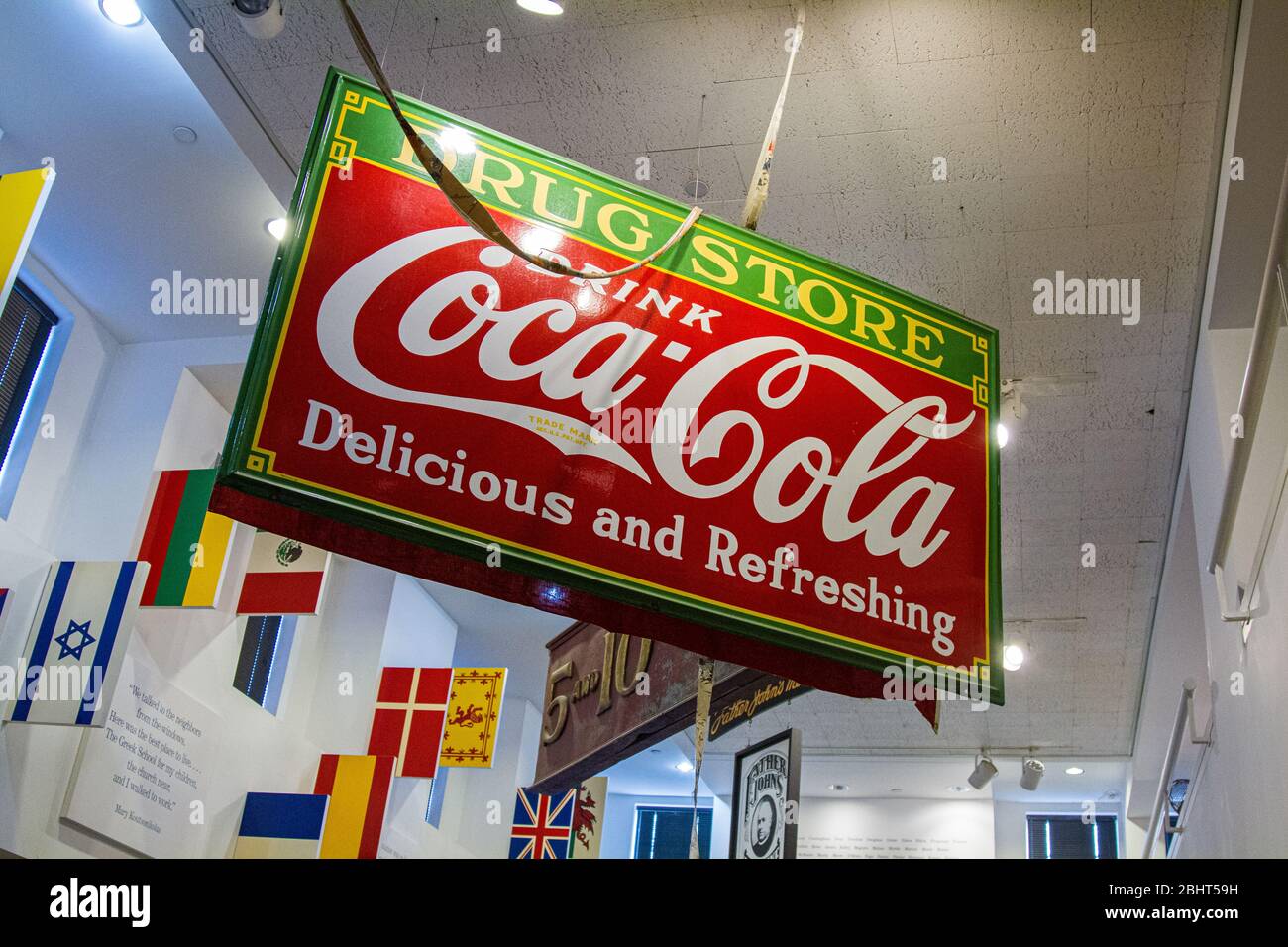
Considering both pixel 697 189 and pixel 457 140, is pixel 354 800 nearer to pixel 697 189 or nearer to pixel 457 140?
pixel 697 189

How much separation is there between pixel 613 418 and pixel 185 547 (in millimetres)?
5141

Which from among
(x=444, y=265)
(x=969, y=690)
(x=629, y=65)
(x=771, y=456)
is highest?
(x=629, y=65)

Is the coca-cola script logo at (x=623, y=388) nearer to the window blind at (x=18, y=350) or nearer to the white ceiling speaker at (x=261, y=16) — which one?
the white ceiling speaker at (x=261, y=16)

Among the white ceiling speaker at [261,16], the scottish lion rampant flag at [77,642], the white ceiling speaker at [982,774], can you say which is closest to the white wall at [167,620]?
the scottish lion rampant flag at [77,642]

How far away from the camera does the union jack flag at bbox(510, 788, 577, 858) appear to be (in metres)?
10.9

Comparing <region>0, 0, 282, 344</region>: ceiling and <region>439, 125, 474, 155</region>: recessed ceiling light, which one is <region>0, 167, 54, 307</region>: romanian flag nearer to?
<region>0, 0, 282, 344</region>: ceiling

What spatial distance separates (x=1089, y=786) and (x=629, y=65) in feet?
33.5

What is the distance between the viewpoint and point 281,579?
7.87 m

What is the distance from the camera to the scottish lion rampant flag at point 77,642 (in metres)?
6.04

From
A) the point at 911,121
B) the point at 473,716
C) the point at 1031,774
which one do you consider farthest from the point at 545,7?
the point at 1031,774

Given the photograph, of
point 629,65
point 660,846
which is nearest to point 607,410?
point 629,65

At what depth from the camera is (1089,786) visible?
12477 millimetres

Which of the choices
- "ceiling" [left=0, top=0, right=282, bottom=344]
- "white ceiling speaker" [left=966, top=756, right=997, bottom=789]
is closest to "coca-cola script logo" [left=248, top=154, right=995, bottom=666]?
"ceiling" [left=0, top=0, right=282, bottom=344]

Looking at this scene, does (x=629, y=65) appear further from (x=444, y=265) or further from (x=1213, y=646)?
(x=1213, y=646)
